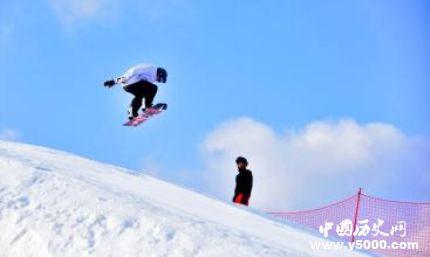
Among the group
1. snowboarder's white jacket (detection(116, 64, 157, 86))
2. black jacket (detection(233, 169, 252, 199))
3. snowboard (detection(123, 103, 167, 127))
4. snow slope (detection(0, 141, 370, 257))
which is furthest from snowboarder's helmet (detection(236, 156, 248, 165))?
snowboard (detection(123, 103, 167, 127))

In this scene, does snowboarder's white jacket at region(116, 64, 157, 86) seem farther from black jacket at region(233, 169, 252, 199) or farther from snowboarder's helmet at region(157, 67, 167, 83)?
black jacket at region(233, 169, 252, 199)

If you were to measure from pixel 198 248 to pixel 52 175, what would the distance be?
79.3 inches

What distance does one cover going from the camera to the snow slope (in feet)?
16.2

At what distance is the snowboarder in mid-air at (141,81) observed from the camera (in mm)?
13688

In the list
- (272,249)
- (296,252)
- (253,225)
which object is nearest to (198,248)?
(272,249)

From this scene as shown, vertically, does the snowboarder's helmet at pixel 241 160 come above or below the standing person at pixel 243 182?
above

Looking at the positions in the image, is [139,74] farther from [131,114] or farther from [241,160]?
[241,160]

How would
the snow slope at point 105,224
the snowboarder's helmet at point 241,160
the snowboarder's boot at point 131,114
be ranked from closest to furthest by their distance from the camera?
the snow slope at point 105,224
the snowboarder's helmet at point 241,160
the snowboarder's boot at point 131,114

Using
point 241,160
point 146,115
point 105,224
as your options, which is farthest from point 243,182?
point 105,224

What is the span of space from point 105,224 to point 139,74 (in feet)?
28.3

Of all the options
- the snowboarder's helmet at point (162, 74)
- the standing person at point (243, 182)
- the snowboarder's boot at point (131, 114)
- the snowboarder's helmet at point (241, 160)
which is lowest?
the standing person at point (243, 182)

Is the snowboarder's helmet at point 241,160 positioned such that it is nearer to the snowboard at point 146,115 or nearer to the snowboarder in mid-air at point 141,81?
the snowboarder in mid-air at point 141,81

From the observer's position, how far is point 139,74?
13.7 m

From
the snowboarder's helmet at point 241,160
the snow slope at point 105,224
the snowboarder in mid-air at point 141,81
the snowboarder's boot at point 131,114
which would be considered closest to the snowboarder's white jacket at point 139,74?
the snowboarder in mid-air at point 141,81
